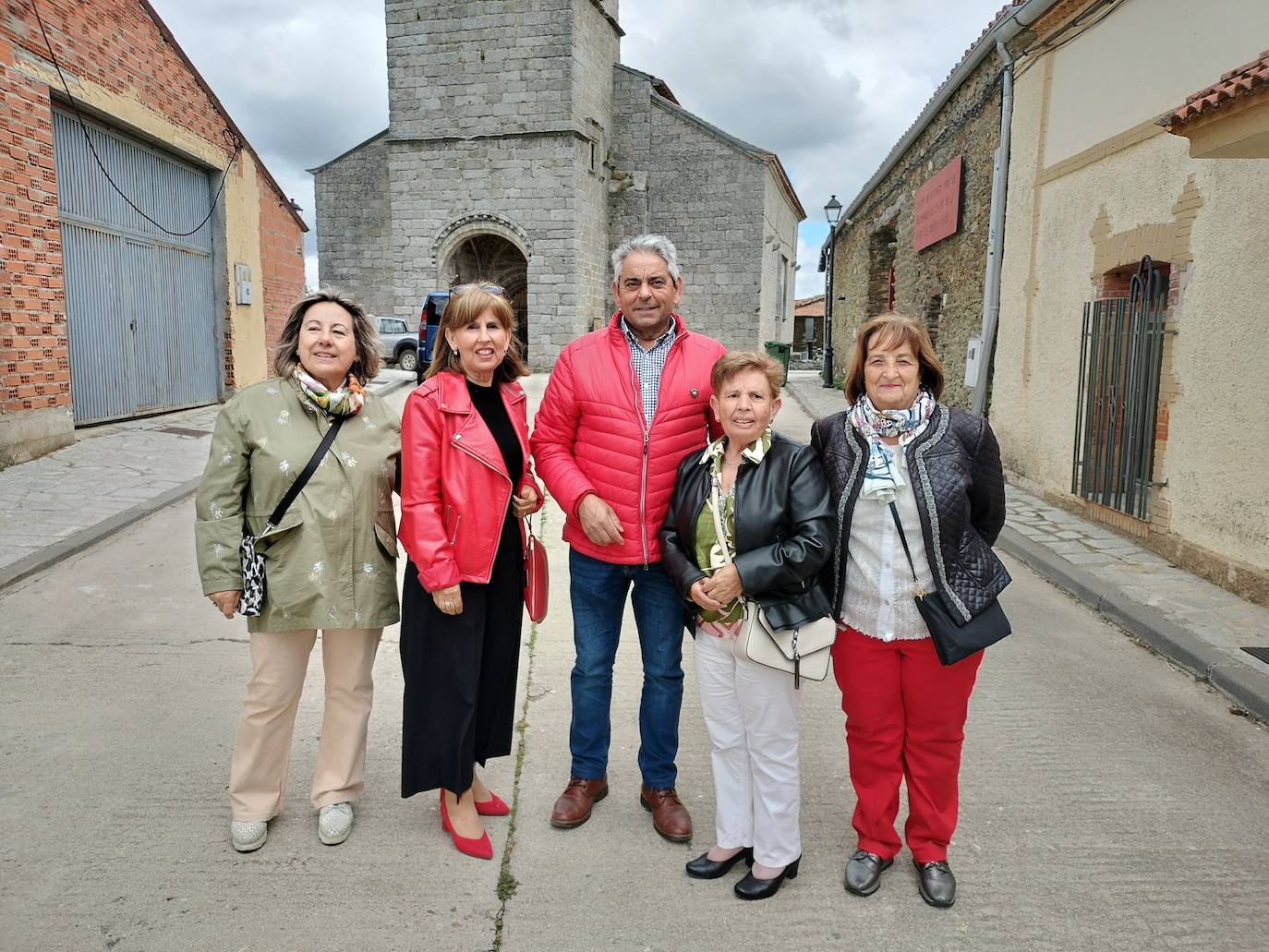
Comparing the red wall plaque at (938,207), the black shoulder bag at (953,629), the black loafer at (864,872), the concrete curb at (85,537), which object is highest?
the red wall plaque at (938,207)

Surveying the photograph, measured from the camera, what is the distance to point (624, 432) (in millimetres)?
2811

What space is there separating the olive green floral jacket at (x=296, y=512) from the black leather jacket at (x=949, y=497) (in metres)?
1.47

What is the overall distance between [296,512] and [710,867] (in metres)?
1.70

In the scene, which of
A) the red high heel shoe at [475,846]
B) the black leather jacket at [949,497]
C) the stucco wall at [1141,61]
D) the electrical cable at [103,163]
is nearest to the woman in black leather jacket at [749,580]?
the black leather jacket at [949,497]

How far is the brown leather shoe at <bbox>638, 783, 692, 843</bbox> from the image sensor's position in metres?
2.88

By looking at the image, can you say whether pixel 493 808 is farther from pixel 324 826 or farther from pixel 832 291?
pixel 832 291

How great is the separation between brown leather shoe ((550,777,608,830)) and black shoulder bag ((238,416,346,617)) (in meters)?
1.19

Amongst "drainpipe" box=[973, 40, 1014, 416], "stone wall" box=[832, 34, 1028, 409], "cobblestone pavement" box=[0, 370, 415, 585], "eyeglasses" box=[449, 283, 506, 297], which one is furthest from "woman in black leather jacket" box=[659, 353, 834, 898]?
"stone wall" box=[832, 34, 1028, 409]

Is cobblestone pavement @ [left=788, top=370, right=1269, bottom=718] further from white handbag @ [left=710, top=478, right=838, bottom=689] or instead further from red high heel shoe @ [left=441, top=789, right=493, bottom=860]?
red high heel shoe @ [left=441, top=789, right=493, bottom=860]

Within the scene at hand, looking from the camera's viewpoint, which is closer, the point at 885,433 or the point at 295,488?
the point at 885,433

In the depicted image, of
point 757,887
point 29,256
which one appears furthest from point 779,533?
point 29,256

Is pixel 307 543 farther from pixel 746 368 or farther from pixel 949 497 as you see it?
pixel 949 497

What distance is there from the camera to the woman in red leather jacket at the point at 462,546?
2.67 m

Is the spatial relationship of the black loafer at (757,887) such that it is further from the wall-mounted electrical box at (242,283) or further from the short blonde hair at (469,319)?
the wall-mounted electrical box at (242,283)
